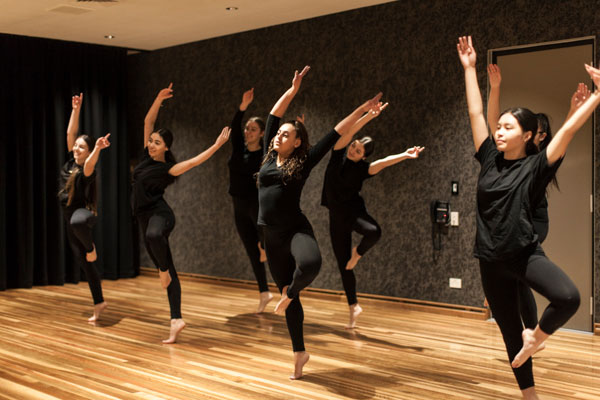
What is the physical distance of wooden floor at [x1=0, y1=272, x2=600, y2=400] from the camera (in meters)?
3.43

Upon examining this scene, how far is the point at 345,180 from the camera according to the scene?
193 inches

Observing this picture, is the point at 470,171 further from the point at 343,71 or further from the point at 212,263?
the point at 212,263

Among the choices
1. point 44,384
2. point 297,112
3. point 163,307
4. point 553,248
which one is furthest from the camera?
point 297,112

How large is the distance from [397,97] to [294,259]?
281 cm

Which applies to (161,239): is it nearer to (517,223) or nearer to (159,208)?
(159,208)

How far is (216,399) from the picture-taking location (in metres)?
3.27

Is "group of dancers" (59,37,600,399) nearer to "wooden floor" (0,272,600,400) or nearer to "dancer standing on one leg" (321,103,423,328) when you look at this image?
"dancer standing on one leg" (321,103,423,328)

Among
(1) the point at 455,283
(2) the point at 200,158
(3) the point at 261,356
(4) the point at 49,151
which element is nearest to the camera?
(3) the point at 261,356

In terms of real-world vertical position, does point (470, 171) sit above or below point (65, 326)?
above

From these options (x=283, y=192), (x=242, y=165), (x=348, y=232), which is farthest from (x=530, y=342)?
(x=242, y=165)

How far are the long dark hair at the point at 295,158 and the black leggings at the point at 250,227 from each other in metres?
1.69

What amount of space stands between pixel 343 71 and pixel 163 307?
2798 mm

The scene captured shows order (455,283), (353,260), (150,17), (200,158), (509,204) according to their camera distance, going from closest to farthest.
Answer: (509,204) → (200,158) → (353,260) → (455,283) → (150,17)

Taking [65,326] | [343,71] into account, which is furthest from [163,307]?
[343,71]
